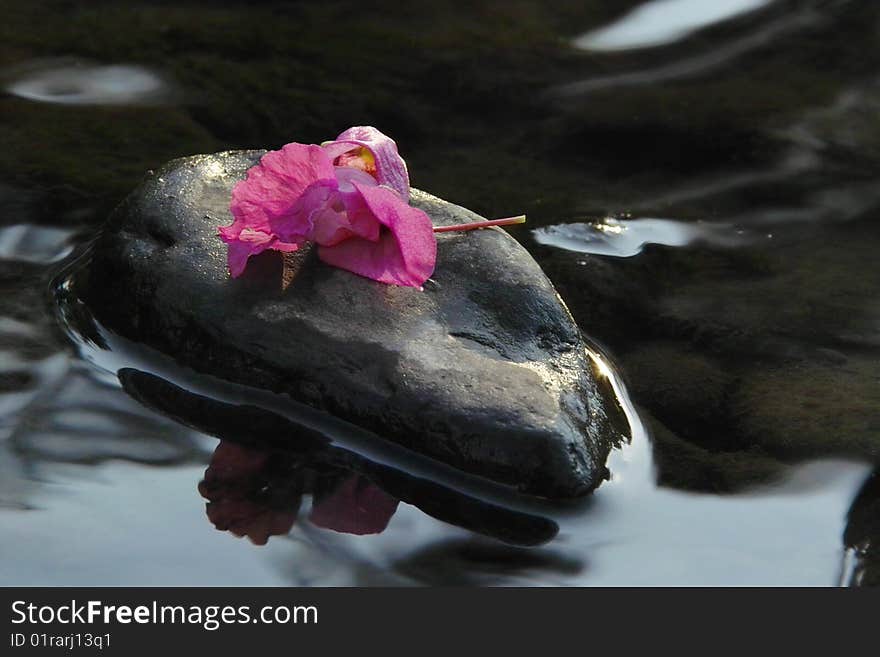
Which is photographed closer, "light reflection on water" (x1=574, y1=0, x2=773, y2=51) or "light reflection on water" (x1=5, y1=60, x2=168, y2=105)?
"light reflection on water" (x1=5, y1=60, x2=168, y2=105)

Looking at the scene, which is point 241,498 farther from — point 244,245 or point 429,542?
point 244,245

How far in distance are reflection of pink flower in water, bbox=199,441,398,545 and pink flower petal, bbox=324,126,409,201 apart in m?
0.52

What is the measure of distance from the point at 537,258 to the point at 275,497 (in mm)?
999

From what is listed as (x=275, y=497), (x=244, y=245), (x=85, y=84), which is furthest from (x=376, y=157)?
(x=85, y=84)

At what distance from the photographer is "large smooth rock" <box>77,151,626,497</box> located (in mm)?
2035

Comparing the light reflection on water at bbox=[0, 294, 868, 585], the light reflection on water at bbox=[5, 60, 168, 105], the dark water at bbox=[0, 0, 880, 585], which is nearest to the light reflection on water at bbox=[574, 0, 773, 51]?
the dark water at bbox=[0, 0, 880, 585]

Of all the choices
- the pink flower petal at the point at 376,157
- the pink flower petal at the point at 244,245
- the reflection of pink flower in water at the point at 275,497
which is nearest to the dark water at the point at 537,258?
the reflection of pink flower in water at the point at 275,497

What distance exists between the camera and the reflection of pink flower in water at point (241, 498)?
6.36ft

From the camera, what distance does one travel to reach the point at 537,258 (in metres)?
2.79

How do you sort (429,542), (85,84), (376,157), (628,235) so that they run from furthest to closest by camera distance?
(85,84), (628,235), (376,157), (429,542)

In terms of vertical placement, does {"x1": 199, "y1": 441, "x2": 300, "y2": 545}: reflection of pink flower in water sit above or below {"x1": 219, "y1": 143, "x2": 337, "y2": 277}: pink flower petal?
below

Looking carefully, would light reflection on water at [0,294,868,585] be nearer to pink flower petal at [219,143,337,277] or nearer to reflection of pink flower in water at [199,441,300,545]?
A: reflection of pink flower in water at [199,441,300,545]

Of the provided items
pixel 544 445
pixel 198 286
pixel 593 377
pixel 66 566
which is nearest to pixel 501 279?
pixel 593 377

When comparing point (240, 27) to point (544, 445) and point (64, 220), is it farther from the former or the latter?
point (544, 445)
